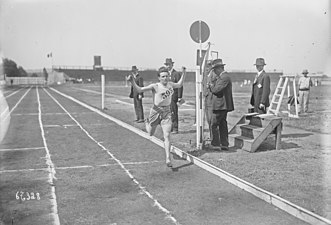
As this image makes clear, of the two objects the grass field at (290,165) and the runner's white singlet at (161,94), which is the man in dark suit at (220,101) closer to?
the grass field at (290,165)

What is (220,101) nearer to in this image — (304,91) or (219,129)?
(219,129)

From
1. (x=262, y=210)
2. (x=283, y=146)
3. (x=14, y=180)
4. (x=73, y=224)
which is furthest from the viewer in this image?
(x=283, y=146)

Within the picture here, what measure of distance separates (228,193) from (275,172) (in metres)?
1.31

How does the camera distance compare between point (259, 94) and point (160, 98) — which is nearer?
point (160, 98)

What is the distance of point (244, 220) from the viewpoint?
428 cm

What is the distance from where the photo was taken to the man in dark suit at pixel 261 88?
8727mm

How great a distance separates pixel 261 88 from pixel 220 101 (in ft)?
5.05

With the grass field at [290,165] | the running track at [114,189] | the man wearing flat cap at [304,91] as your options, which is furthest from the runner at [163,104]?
the man wearing flat cap at [304,91]

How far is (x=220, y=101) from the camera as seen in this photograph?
788 centimetres

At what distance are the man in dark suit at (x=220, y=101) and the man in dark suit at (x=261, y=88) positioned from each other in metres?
1.18

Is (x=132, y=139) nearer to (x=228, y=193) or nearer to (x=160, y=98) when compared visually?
(x=160, y=98)

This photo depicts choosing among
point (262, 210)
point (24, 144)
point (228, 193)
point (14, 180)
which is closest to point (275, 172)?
point (228, 193)

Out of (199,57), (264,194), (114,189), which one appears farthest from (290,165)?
(114,189)

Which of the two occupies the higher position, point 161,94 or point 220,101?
point 161,94
